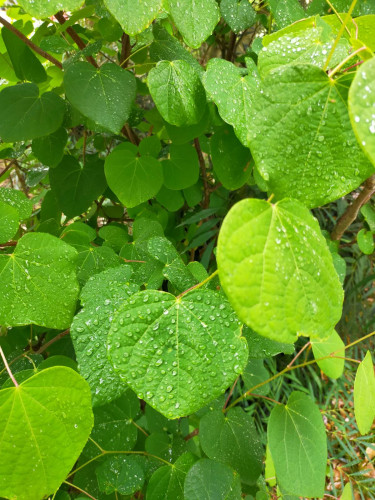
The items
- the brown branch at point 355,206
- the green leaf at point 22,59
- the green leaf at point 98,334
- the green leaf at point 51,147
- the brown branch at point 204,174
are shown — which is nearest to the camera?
the green leaf at point 98,334

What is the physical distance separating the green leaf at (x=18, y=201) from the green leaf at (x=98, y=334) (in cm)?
27

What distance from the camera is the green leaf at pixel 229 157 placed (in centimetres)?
88

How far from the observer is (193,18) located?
0.68 meters

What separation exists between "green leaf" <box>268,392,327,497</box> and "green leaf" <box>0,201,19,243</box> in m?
0.67

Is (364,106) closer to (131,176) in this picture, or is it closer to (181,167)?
(131,176)

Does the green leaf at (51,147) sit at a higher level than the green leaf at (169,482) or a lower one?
higher

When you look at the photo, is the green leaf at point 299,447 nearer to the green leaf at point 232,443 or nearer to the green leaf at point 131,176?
the green leaf at point 232,443

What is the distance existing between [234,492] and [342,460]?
5.03 ft

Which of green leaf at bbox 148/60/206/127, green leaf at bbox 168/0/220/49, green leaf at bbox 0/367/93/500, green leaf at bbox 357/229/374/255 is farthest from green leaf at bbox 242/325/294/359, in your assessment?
green leaf at bbox 357/229/374/255

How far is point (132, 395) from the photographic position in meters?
0.92

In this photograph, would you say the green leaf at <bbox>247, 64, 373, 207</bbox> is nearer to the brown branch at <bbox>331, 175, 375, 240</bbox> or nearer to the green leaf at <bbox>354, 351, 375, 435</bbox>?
the green leaf at <bbox>354, 351, 375, 435</bbox>

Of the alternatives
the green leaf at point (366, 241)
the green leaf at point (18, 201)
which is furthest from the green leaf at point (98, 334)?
the green leaf at point (366, 241)

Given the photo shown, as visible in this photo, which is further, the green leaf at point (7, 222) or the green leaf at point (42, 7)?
the green leaf at point (7, 222)

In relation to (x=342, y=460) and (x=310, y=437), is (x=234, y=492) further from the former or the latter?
(x=342, y=460)
